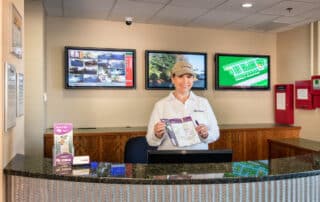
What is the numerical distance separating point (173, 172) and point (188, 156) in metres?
0.16

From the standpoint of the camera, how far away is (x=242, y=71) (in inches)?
197

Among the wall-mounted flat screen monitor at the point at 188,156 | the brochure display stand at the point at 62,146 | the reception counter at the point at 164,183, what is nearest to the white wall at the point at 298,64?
the reception counter at the point at 164,183

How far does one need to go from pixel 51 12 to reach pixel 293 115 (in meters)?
3.88

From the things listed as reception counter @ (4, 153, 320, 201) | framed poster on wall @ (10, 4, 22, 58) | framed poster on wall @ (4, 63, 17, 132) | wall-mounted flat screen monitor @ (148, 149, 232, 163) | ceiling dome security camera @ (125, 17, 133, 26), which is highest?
ceiling dome security camera @ (125, 17, 133, 26)

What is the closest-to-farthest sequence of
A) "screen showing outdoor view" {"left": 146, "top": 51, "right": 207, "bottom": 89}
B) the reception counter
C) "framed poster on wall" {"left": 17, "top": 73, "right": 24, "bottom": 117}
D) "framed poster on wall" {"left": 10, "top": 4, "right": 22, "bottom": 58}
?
the reception counter
"framed poster on wall" {"left": 10, "top": 4, "right": 22, "bottom": 58}
"framed poster on wall" {"left": 17, "top": 73, "right": 24, "bottom": 117}
"screen showing outdoor view" {"left": 146, "top": 51, "right": 207, "bottom": 89}

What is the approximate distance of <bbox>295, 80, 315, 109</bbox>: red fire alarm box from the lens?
4426 millimetres

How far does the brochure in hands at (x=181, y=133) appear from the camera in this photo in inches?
84.4

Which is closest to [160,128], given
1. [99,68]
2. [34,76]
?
[34,76]

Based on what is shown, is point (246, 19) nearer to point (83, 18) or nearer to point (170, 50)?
point (170, 50)

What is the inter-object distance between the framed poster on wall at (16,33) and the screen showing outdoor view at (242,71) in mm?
3452

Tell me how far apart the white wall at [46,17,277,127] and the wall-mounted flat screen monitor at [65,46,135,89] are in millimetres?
100

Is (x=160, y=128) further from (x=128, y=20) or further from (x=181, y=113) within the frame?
(x=128, y=20)

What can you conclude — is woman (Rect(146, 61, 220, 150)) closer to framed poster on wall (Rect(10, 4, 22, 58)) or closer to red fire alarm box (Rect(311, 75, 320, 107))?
framed poster on wall (Rect(10, 4, 22, 58))

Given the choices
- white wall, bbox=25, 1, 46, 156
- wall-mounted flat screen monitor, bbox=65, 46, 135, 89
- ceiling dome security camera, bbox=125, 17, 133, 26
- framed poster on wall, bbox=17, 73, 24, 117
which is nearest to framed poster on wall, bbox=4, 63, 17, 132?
framed poster on wall, bbox=17, 73, 24, 117
